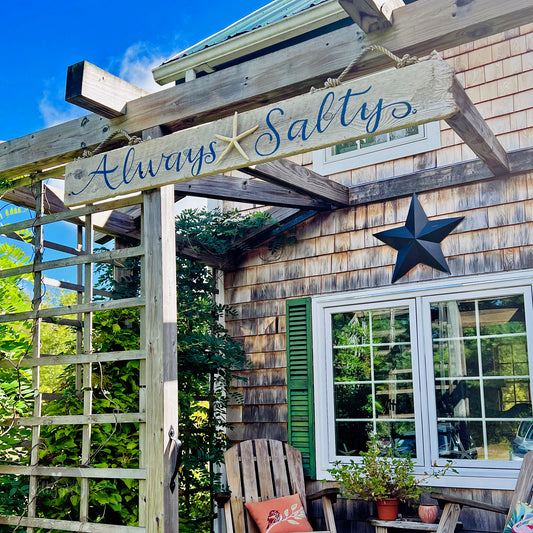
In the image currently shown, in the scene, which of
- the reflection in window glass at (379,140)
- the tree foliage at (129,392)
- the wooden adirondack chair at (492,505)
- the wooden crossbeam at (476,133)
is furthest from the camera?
the reflection in window glass at (379,140)

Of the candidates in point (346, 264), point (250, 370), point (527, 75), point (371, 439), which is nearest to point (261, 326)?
point (250, 370)

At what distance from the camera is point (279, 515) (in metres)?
4.13

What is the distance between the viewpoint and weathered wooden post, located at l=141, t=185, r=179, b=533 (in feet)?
9.60

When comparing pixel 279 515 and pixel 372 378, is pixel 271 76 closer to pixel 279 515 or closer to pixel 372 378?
pixel 372 378

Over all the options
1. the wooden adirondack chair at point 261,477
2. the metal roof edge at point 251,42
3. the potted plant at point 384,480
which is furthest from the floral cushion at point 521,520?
the metal roof edge at point 251,42

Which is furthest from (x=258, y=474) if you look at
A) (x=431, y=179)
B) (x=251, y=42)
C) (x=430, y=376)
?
(x=251, y=42)

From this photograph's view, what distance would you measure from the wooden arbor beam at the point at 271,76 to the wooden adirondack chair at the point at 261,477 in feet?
7.39

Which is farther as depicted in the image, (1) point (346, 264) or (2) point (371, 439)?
(1) point (346, 264)

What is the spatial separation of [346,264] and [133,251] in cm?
196

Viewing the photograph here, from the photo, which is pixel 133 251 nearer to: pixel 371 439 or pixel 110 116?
pixel 110 116

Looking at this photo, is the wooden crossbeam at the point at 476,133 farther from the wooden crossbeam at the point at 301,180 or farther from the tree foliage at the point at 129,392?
the tree foliage at the point at 129,392

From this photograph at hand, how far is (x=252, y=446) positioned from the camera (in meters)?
4.42

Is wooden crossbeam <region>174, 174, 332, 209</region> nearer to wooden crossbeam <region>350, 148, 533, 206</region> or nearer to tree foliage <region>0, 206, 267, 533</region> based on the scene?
wooden crossbeam <region>350, 148, 533, 206</region>

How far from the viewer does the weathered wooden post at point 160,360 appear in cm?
293
